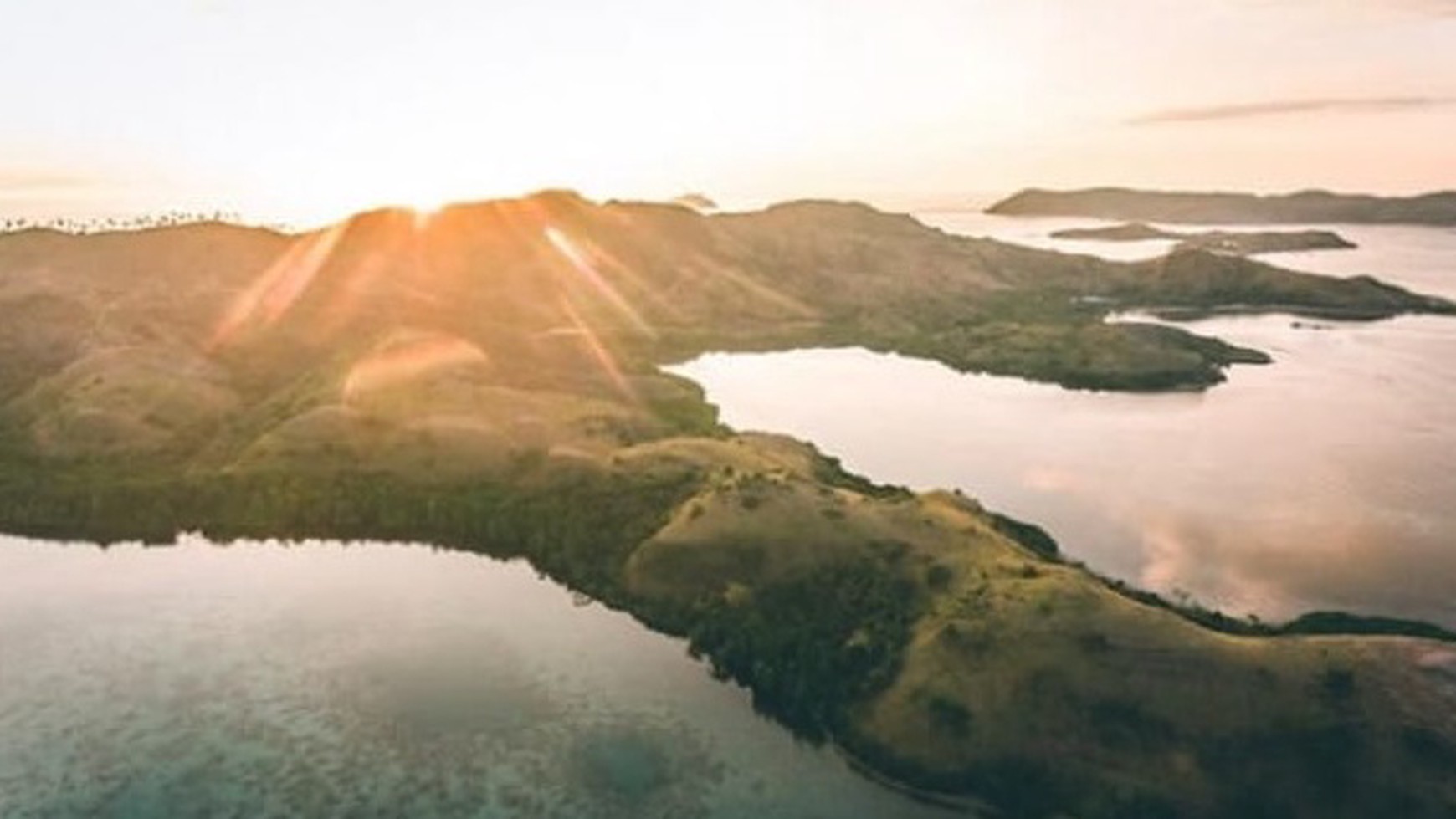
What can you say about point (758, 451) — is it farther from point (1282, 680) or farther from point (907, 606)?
point (1282, 680)

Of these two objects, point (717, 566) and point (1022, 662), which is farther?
point (717, 566)

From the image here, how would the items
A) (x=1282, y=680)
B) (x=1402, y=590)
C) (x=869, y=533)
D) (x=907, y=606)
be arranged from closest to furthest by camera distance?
(x=1282, y=680) < (x=907, y=606) < (x=869, y=533) < (x=1402, y=590)

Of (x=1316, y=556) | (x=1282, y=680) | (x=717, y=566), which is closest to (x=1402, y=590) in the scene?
(x=1316, y=556)

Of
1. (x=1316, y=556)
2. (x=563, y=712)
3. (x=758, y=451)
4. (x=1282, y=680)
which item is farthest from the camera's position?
(x=758, y=451)

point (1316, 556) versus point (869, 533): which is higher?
point (869, 533)

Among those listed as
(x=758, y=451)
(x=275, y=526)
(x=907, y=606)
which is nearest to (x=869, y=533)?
(x=907, y=606)

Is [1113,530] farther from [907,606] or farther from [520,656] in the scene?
[520,656]

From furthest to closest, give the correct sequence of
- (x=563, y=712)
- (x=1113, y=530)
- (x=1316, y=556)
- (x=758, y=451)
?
(x=758, y=451) → (x=1113, y=530) → (x=1316, y=556) → (x=563, y=712)
